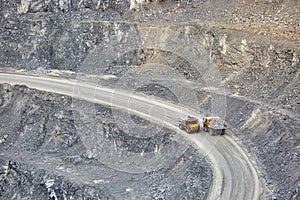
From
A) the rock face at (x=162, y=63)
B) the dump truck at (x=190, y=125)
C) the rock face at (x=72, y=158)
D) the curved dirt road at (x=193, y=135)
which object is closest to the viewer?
the curved dirt road at (x=193, y=135)

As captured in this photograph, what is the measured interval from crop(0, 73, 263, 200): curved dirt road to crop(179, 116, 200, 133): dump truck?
0.40 metres

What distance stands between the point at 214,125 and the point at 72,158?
388 inches

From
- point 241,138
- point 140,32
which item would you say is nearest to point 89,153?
point 241,138

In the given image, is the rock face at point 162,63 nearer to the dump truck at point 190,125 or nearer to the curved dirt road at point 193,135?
the curved dirt road at point 193,135

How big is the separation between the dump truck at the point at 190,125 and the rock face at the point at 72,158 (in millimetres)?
949

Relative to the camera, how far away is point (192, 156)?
2866cm

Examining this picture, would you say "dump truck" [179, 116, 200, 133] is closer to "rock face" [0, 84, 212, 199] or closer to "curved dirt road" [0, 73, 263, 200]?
"curved dirt road" [0, 73, 263, 200]

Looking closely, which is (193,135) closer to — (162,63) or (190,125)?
(190,125)

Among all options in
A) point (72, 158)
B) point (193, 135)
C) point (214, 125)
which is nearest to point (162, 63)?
point (193, 135)

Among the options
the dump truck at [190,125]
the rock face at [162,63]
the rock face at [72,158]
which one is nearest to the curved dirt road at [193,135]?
the dump truck at [190,125]

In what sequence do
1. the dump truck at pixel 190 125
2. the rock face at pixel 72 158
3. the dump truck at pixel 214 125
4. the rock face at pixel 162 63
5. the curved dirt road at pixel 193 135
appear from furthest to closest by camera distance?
the dump truck at pixel 190 125 → the dump truck at pixel 214 125 → the rock face at pixel 162 63 → the rock face at pixel 72 158 → the curved dirt road at pixel 193 135

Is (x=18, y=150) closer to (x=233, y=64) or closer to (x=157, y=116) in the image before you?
(x=157, y=116)

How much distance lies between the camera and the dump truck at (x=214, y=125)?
30.9 m

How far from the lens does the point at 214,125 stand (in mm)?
31219
